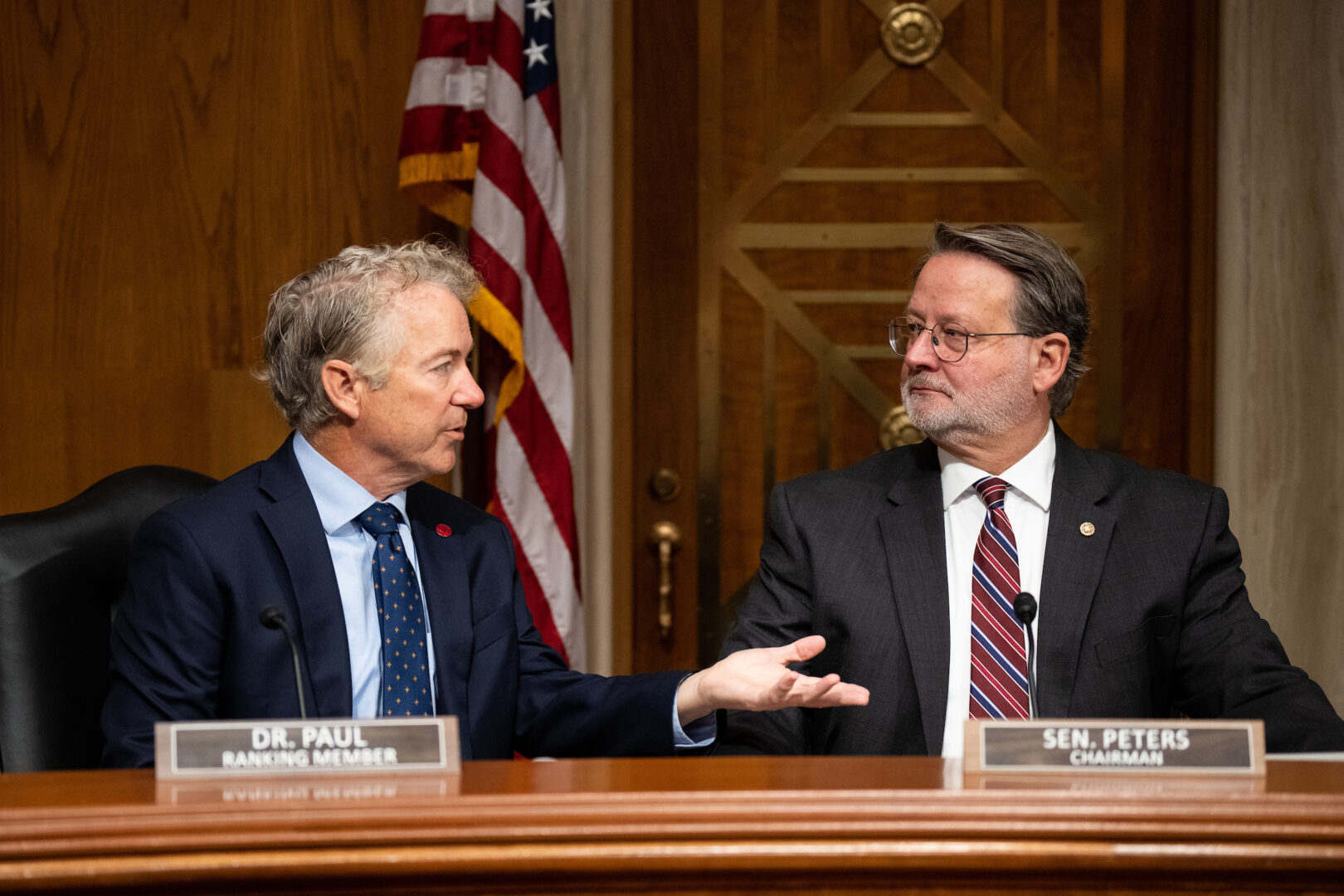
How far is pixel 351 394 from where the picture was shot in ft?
6.22

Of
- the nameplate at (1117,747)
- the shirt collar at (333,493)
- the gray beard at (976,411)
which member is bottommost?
the nameplate at (1117,747)

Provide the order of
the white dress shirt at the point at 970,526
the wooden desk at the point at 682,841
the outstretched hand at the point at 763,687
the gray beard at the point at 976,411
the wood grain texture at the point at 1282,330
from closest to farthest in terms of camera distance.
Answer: the wooden desk at the point at 682,841 → the outstretched hand at the point at 763,687 → the white dress shirt at the point at 970,526 → the gray beard at the point at 976,411 → the wood grain texture at the point at 1282,330

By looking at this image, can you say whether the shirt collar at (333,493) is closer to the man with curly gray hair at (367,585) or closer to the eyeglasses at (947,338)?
the man with curly gray hair at (367,585)

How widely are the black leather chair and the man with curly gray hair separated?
0.46 ft

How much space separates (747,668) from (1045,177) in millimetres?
2289

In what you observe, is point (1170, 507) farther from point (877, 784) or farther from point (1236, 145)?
point (1236, 145)

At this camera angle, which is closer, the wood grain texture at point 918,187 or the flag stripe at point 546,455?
the flag stripe at point 546,455

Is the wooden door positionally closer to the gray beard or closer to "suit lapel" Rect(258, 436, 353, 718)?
the gray beard

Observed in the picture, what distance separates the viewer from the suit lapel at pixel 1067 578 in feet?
6.48

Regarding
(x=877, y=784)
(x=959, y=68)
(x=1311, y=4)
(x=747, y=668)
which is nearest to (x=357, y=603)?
(x=747, y=668)

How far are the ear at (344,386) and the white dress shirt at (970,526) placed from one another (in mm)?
987

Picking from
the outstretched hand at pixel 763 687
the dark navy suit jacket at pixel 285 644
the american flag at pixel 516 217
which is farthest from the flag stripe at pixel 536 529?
the outstretched hand at pixel 763 687

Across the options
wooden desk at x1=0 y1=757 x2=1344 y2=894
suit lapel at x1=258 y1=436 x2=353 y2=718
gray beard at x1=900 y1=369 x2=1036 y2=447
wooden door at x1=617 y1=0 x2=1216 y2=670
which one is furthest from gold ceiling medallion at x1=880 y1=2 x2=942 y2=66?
wooden desk at x1=0 y1=757 x2=1344 y2=894

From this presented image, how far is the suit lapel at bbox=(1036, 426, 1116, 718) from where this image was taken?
6.48 feet
